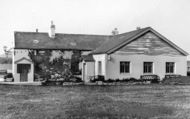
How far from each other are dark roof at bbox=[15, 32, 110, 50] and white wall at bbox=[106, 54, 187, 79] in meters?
6.77

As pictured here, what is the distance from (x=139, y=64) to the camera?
3431 centimetres

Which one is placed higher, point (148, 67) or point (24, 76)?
point (148, 67)

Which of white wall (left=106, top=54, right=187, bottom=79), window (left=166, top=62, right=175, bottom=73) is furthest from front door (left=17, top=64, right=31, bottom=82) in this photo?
window (left=166, top=62, right=175, bottom=73)

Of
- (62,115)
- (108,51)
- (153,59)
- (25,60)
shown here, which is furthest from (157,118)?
(25,60)

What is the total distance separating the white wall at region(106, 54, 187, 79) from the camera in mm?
33453

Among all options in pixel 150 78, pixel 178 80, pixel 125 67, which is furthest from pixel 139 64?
pixel 178 80

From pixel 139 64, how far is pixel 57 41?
1099 centimetres

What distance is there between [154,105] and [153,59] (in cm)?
2043

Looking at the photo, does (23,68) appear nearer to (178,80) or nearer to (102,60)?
(102,60)

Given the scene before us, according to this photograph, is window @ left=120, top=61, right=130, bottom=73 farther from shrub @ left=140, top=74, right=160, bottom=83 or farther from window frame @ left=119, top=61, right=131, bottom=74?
shrub @ left=140, top=74, right=160, bottom=83

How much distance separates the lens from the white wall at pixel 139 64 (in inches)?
1317

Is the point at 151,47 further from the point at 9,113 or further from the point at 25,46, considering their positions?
the point at 9,113

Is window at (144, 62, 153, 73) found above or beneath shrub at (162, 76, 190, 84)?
above

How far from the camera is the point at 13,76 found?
3706 centimetres
